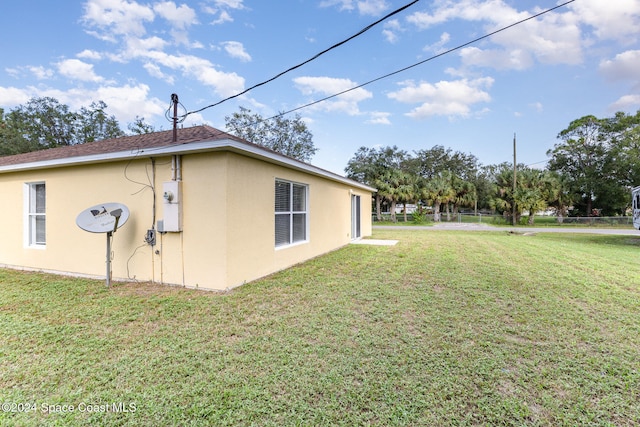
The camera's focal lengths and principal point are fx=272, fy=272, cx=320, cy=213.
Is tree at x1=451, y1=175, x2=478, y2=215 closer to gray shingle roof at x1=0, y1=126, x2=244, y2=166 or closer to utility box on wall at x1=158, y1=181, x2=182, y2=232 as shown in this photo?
gray shingle roof at x1=0, y1=126, x2=244, y2=166

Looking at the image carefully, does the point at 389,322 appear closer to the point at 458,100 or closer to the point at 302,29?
the point at 302,29

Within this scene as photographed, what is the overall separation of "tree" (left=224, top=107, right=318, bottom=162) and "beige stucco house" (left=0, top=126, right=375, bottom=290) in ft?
81.6

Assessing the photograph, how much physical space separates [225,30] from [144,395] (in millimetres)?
8452

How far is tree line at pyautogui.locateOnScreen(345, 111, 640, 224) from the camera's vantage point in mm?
23062

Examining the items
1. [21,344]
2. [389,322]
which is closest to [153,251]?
[21,344]

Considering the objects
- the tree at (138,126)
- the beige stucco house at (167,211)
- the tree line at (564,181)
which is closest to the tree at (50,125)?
the tree at (138,126)

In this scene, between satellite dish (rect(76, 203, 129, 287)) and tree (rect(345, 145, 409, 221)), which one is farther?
tree (rect(345, 145, 409, 221))

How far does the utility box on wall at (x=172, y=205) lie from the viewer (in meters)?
4.57

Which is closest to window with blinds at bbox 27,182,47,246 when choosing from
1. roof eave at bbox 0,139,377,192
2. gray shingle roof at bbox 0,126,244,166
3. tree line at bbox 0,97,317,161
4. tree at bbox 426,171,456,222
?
roof eave at bbox 0,139,377,192

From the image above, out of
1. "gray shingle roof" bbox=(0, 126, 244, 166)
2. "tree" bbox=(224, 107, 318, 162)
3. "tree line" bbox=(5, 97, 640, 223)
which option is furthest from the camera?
"tree" bbox=(224, 107, 318, 162)

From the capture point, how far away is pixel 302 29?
6801mm

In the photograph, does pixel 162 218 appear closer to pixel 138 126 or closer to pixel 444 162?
pixel 138 126

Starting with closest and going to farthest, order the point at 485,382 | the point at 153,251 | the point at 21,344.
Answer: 1. the point at 485,382
2. the point at 21,344
3. the point at 153,251

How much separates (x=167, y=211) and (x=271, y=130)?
27.6m
